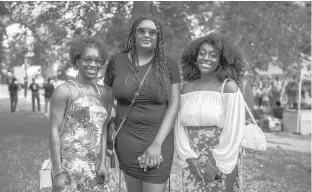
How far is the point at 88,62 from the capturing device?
271 cm

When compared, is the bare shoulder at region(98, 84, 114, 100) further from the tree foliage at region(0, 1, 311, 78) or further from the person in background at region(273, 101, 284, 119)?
the person in background at region(273, 101, 284, 119)

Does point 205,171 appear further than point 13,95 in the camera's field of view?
No

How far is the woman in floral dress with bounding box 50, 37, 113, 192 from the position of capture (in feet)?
8.36

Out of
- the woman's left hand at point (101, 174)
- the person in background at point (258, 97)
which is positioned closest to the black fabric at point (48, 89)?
the person in background at point (258, 97)

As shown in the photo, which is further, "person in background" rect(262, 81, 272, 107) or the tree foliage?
"person in background" rect(262, 81, 272, 107)

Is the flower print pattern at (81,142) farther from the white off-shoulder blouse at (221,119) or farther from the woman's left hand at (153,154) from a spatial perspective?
the white off-shoulder blouse at (221,119)

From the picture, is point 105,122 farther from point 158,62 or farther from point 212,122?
point 212,122

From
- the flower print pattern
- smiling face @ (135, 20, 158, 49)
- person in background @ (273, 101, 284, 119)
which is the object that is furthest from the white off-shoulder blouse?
person in background @ (273, 101, 284, 119)

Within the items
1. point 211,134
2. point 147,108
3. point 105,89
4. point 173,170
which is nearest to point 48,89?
point 173,170

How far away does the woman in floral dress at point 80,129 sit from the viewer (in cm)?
255

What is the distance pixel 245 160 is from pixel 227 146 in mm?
5330

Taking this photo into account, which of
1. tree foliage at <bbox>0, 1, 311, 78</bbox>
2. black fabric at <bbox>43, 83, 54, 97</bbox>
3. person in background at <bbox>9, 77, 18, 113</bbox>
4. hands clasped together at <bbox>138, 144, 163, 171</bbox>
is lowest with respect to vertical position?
black fabric at <bbox>43, 83, 54, 97</bbox>

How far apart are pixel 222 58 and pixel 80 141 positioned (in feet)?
4.01

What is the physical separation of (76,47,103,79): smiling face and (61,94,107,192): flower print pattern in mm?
185
